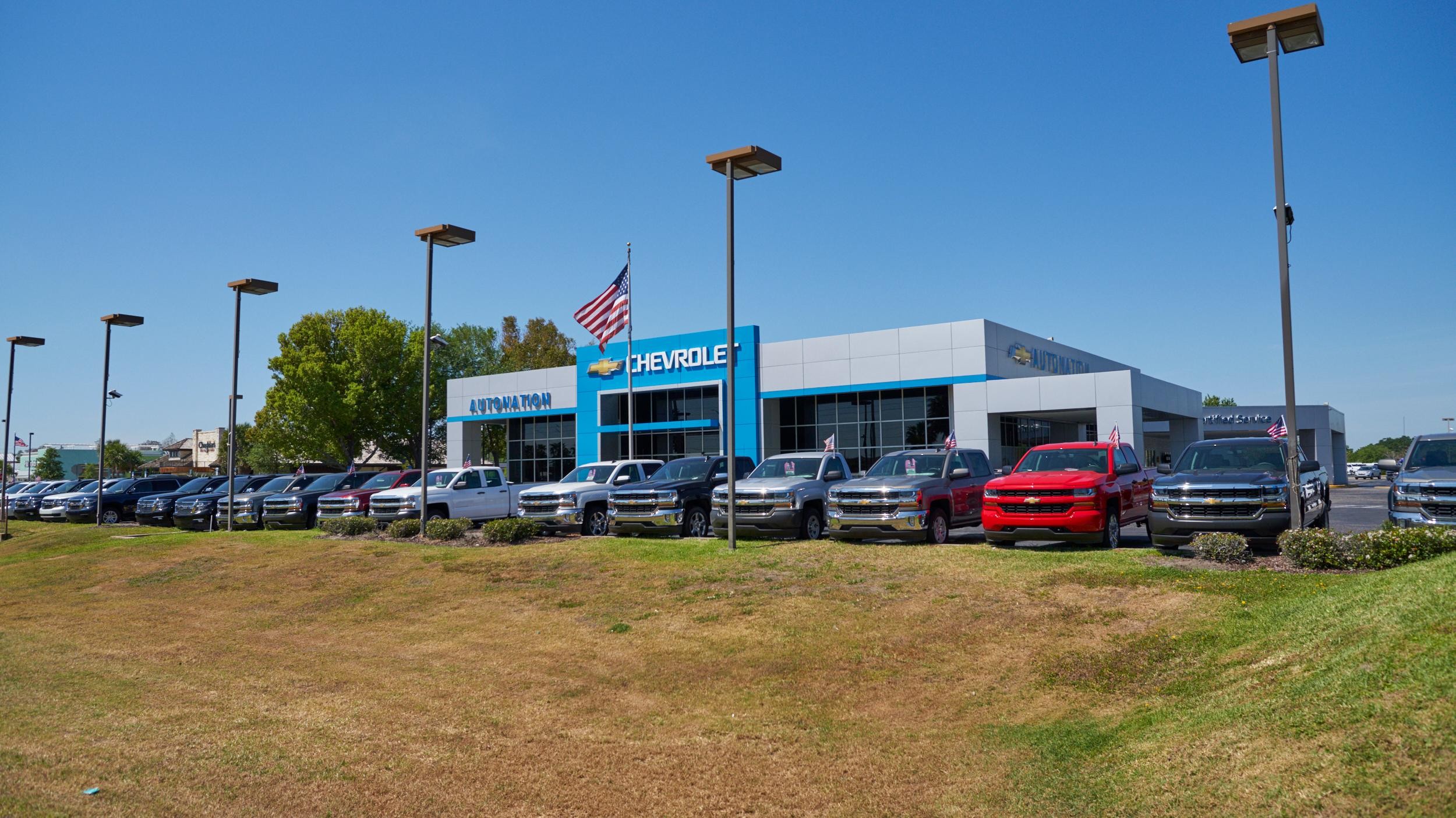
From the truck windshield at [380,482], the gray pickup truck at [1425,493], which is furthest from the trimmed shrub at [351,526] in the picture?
the gray pickup truck at [1425,493]

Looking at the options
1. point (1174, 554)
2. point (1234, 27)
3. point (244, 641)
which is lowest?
point (244, 641)

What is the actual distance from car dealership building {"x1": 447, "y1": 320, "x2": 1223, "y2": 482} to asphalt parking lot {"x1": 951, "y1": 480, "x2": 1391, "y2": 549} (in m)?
6.92

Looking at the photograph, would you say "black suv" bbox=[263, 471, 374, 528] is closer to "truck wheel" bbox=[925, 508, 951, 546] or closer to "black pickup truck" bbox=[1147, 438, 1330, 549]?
"truck wheel" bbox=[925, 508, 951, 546]

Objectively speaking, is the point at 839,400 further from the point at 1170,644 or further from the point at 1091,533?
the point at 1170,644

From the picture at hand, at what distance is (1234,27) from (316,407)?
6075cm

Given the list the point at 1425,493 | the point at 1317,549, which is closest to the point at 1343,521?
the point at 1425,493

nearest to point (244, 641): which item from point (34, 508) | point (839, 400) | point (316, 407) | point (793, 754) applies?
point (793, 754)

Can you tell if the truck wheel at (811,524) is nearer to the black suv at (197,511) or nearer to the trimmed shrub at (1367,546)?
the trimmed shrub at (1367,546)

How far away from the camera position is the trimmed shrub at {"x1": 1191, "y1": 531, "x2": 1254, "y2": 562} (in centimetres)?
1133

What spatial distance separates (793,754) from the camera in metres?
6.96

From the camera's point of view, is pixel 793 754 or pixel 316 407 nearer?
pixel 793 754

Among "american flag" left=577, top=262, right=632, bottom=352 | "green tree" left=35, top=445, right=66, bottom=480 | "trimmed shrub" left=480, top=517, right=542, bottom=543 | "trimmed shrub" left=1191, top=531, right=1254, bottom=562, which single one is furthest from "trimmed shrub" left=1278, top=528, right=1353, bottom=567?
"green tree" left=35, top=445, right=66, bottom=480

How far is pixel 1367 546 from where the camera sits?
10.4m

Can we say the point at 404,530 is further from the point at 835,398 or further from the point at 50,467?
the point at 50,467
